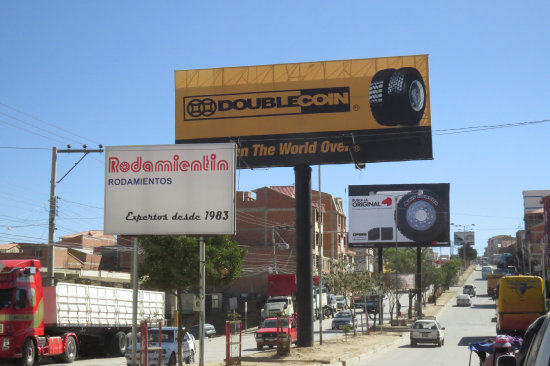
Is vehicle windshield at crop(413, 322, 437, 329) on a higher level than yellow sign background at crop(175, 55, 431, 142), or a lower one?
lower

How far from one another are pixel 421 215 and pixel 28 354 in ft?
149

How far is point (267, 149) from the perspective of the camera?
3045 cm

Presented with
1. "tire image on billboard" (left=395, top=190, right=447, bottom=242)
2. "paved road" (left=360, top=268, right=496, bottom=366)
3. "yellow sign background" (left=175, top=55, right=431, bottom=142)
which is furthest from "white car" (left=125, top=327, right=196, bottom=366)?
"tire image on billboard" (left=395, top=190, right=447, bottom=242)

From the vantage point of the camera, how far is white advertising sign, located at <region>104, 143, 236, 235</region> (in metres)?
19.0

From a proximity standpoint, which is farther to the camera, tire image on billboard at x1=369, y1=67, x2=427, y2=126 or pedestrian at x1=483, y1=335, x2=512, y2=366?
tire image on billboard at x1=369, y1=67, x2=427, y2=126

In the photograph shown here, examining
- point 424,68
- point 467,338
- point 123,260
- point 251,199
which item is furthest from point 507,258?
point 424,68

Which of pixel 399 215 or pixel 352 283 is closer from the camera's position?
pixel 352 283

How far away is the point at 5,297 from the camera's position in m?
24.2

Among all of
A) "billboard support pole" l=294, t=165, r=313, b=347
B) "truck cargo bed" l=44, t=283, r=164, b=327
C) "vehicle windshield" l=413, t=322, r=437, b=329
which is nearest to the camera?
"truck cargo bed" l=44, t=283, r=164, b=327

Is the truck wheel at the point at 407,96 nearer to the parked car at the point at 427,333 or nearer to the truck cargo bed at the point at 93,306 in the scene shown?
the truck cargo bed at the point at 93,306

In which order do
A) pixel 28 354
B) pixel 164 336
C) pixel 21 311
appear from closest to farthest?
1. pixel 28 354
2. pixel 21 311
3. pixel 164 336

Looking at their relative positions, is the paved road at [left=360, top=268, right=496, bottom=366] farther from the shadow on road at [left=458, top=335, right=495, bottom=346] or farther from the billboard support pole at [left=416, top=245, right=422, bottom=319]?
the billboard support pole at [left=416, top=245, right=422, bottom=319]

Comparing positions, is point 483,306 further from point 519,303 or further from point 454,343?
point 519,303

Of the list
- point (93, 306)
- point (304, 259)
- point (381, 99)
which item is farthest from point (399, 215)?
point (93, 306)
